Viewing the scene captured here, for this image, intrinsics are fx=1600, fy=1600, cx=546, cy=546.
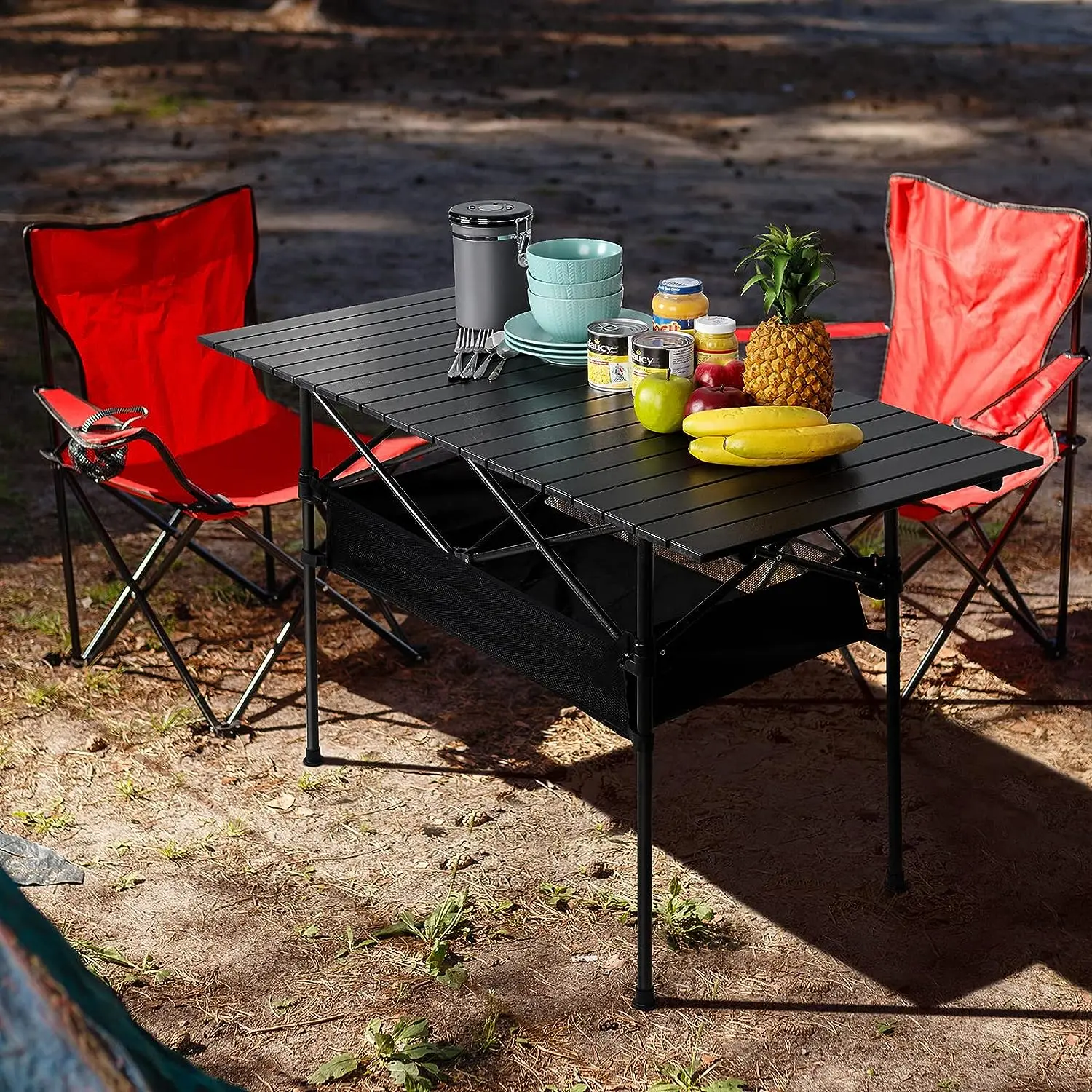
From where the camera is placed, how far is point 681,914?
10.0 ft

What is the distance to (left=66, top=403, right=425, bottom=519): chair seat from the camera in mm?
3742

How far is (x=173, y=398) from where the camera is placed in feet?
13.8

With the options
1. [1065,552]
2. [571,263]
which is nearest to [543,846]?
[571,263]

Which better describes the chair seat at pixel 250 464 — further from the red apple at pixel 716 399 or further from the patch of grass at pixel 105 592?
the red apple at pixel 716 399

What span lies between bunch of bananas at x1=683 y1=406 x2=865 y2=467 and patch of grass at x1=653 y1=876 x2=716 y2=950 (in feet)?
2.87

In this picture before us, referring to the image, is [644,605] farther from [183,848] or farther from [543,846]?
[183,848]

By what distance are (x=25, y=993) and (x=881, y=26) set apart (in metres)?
15.3

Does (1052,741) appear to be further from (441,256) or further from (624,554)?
(441,256)

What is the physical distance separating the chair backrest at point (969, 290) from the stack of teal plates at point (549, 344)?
3.79ft

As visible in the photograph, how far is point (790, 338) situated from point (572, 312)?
578 mm

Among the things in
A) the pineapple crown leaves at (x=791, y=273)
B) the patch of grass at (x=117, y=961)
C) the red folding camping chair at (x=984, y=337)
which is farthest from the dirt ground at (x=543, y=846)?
the pineapple crown leaves at (x=791, y=273)

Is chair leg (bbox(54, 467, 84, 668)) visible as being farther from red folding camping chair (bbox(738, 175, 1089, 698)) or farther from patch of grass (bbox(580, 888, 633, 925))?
red folding camping chair (bbox(738, 175, 1089, 698))

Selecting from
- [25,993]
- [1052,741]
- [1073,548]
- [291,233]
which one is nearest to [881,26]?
[291,233]

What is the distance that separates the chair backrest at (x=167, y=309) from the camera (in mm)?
4043
